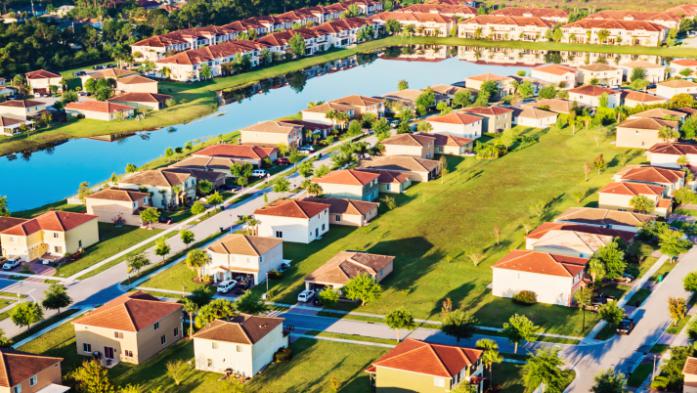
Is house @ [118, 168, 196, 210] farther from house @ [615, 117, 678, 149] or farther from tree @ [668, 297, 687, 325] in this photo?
house @ [615, 117, 678, 149]

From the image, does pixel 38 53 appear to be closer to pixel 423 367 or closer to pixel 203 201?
pixel 203 201

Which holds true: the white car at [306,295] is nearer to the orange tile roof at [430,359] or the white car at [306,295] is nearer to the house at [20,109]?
the orange tile roof at [430,359]

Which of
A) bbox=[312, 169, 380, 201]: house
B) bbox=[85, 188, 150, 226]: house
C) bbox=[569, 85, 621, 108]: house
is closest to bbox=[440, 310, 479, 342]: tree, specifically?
bbox=[312, 169, 380, 201]: house

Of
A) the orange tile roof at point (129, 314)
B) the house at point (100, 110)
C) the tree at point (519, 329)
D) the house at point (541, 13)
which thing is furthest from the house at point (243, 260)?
the house at point (541, 13)

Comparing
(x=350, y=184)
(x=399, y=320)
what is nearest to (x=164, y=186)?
(x=350, y=184)

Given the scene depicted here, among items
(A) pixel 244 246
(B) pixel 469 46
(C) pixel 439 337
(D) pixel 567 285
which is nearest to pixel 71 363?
(A) pixel 244 246

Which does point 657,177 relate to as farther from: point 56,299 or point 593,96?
point 56,299
